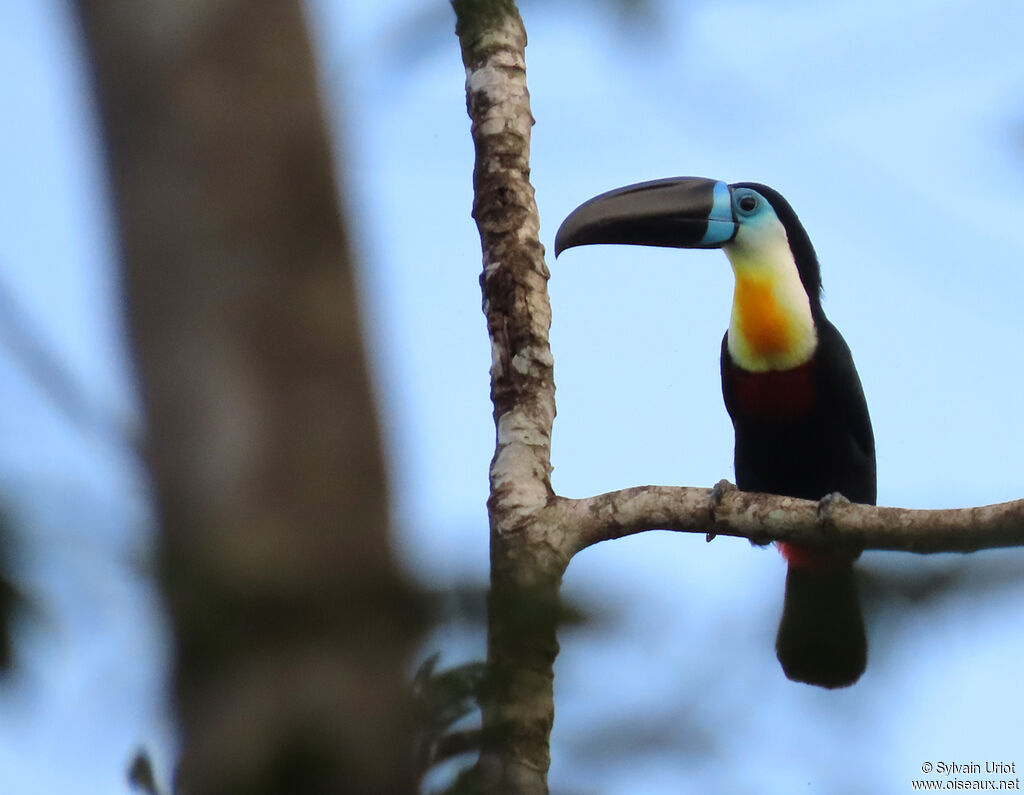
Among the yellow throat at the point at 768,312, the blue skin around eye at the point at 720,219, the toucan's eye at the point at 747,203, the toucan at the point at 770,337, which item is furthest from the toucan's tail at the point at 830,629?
the toucan's eye at the point at 747,203

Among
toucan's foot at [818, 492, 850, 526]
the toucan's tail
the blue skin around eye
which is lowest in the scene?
the toucan's tail

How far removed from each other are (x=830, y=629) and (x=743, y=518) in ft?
3.69

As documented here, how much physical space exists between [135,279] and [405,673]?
1.15 ft

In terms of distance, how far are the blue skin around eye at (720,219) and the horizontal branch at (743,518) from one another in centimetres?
200

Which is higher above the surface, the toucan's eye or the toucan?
the toucan's eye

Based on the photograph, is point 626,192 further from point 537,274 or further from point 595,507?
point 595,507

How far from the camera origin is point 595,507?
10.8ft

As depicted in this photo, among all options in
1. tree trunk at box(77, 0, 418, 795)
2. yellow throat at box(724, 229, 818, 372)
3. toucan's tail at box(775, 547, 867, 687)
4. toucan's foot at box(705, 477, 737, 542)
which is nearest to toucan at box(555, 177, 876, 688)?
yellow throat at box(724, 229, 818, 372)

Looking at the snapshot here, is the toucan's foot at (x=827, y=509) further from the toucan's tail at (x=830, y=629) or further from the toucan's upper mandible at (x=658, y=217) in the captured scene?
the toucan's upper mandible at (x=658, y=217)

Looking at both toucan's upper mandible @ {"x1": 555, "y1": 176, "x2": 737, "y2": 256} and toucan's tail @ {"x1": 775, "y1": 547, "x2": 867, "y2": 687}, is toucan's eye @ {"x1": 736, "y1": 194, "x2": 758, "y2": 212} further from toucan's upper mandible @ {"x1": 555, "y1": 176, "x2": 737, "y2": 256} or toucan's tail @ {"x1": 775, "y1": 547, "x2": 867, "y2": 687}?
toucan's tail @ {"x1": 775, "y1": 547, "x2": 867, "y2": 687}

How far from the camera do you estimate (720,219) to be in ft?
17.1

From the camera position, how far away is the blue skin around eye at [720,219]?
5.20m

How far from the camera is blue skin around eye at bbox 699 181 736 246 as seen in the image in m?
5.20

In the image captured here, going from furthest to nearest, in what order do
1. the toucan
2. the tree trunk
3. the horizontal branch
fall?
the toucan < the horizontal branch < the tree trunk
